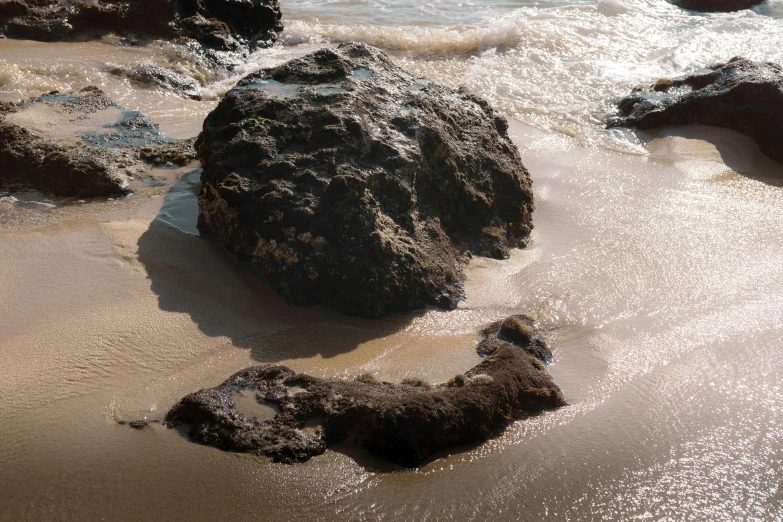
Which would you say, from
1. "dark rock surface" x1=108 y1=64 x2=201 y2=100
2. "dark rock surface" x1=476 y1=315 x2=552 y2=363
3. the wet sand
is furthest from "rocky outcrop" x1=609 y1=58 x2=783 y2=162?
"dark rock surface" x1=108 y1=64 x2=201 y2=100

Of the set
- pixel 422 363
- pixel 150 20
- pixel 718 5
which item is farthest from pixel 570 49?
pixel 422 363

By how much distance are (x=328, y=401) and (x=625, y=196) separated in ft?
12.4

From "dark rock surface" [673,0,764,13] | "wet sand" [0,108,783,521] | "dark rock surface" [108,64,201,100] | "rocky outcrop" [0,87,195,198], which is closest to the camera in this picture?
"wet sand" [0,108,783,521]

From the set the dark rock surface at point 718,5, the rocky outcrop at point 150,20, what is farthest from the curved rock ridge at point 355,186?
the dark rock surface at point 718,5

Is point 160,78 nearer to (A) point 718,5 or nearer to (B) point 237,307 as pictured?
(B) point 237,307

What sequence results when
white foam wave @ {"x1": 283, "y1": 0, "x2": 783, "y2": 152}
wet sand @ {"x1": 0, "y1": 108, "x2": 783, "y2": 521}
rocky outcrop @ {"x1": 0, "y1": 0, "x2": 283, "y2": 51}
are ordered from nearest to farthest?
wet sand @ {"x1": 0, "y1": 108, "x2": 783, "y2": 521}, white foam wave @ {"x1": 283, "y1": 0, "x2": 783, "y2": 152}, rocky outcrop @ {"x1": 0, "y1": 0, "x2": 283, "y2": 51}

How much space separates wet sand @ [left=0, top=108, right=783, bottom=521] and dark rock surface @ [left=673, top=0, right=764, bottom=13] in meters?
9.81

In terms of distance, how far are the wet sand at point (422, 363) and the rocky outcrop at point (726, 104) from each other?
2.06 m

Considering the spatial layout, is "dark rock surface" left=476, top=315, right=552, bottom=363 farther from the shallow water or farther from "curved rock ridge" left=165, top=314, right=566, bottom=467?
"curved rock ridge" left=165, top=314, right=566, bottom=467

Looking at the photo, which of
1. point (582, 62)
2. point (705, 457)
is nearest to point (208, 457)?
point (705, 457)

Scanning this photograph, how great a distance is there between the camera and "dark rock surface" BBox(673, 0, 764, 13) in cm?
1340

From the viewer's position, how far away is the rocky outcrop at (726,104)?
6.98 m

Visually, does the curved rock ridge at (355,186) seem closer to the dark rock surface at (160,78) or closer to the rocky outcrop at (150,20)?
the dark rock surface at (160,78)

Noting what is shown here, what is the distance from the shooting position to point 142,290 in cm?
366
